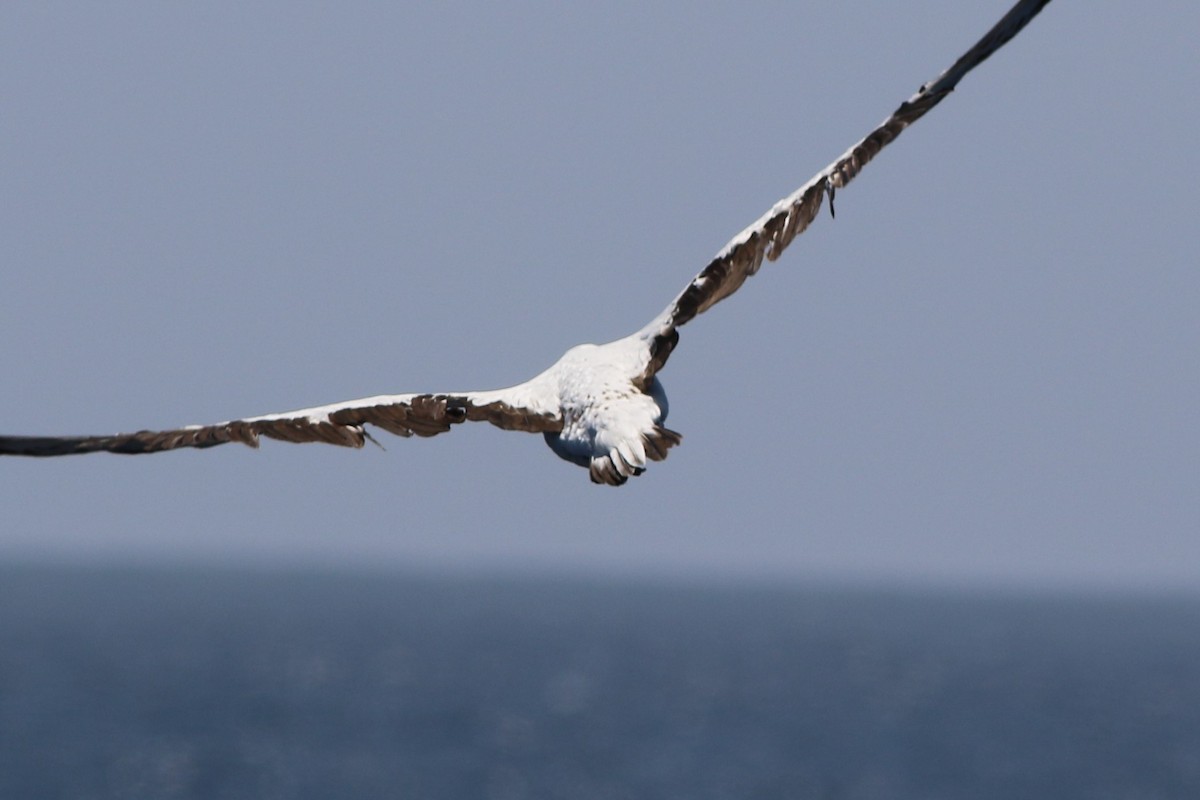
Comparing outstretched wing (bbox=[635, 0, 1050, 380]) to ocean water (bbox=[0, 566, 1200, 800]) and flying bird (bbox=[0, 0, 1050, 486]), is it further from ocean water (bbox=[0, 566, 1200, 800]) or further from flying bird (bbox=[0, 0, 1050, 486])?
ocean water (bbox=[0, 566, 1200, 800])

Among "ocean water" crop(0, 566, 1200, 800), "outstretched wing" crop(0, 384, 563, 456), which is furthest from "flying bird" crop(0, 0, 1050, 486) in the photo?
"ocean water" crop(0, 566, 1200, 800)

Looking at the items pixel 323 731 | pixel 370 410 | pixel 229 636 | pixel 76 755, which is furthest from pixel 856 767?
pixel 229 636

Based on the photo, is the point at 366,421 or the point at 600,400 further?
the point at 366,421

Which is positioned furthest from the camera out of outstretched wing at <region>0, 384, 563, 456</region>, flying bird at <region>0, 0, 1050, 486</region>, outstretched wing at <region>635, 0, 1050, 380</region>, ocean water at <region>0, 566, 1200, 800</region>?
ocean water at <region>0, 566, 1200, 800</region>

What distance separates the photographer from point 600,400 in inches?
636

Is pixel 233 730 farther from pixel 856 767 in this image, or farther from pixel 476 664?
pixel 476 664

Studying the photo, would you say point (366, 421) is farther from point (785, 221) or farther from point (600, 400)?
point (785, 221)

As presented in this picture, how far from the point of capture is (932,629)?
173875 mm

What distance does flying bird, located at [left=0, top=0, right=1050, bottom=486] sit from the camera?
A: 15891 mm

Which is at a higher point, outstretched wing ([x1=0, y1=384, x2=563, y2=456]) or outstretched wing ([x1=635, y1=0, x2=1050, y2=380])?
outstretched wing ([x1=635, y1=0, x2=1050, y2=380])

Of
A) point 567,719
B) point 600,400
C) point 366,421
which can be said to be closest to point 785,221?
point 600,400

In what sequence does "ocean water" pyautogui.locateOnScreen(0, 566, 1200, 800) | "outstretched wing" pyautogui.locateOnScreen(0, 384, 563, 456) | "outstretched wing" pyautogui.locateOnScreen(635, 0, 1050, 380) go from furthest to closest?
"ocean water" pyautogui.locateOnScreen(0, 566, 1200, 800) → "outstretched wing" pyautogui.locateOnScreen(635, 0, 1050, 380) → "outstretched wing" pyautogui.locateOnScreen(0, 384, 563, 456)

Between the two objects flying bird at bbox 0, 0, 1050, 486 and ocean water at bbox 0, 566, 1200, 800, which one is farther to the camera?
ocean water at bbox 0, 566, 1200, 800

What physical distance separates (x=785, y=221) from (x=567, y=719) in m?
55.3
